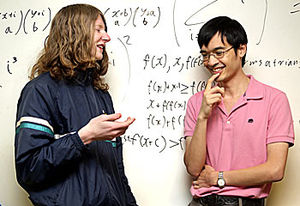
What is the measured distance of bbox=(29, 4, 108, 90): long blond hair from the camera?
1.25 meters

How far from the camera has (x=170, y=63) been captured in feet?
5.47

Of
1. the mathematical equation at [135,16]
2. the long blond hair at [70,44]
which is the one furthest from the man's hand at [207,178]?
the mathematical equation at [135,16]

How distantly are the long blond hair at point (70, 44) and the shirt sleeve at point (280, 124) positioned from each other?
668mm

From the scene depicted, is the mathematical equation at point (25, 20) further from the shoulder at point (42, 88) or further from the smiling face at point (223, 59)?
the smiling face at point (223, 59)

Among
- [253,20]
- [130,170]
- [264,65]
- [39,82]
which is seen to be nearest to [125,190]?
[130,170]

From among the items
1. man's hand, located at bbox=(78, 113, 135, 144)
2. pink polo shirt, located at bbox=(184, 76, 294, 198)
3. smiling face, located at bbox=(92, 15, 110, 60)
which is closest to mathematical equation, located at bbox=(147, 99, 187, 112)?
pink polo shirt, located at bbox=(184, 76, 294, 198)

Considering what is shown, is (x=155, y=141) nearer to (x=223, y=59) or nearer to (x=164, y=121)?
(x=164, y=121)

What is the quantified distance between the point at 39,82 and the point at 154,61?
0.61 m

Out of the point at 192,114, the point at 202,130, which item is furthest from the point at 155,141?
the point at 202,130

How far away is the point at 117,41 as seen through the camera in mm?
1675

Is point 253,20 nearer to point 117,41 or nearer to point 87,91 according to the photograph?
point 117,41

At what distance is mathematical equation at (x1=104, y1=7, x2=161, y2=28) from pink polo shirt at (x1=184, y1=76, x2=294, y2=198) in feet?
1.71

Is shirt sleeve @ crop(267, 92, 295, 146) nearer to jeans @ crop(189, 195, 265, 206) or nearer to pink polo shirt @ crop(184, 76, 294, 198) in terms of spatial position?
pink polo shirt @ crop(184, 76, 294, 198)

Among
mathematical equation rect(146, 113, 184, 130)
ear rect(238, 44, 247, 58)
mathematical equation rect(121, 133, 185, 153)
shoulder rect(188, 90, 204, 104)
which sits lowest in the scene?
mathematical equation rect(121, 133, 185, 153)
